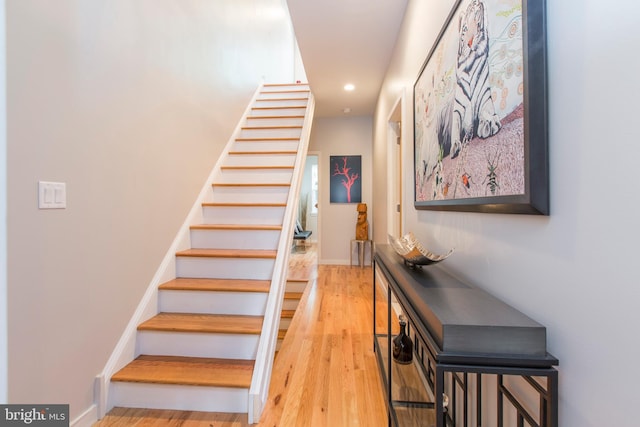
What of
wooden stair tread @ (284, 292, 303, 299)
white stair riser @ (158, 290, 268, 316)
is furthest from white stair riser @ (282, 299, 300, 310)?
white stair riser @ (158, 290, 268, 316)

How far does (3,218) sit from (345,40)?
9.51 feet

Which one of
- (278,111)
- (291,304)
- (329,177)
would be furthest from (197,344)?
(329,177)

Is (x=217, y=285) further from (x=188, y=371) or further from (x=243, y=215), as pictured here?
(x=243, y=215)

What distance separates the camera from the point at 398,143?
11.0 ft

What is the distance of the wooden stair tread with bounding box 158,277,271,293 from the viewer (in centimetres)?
188

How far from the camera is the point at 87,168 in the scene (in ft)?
4.48

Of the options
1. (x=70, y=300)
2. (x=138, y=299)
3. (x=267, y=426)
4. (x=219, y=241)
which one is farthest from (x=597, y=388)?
(x=219, y=241)

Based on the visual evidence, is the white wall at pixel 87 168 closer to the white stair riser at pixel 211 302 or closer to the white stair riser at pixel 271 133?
the white stair riser at pixel 211 302

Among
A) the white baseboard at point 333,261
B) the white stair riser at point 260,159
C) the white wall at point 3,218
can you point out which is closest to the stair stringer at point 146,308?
the white stair riser at point 260,159

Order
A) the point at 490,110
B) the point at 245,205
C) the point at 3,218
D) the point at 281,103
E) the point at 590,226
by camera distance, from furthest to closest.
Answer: the point at 281,103
the point at 245,205
the point at 3,218
the point at 490,110
the point at 590,226

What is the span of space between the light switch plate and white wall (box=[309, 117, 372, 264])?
3963 mm

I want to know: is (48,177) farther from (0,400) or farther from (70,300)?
(0,400)

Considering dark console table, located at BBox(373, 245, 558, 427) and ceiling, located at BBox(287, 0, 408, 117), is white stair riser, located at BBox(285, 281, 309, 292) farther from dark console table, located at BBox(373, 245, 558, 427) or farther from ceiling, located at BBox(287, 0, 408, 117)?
ceiling, located at BBox(287, 0, 408, 117)


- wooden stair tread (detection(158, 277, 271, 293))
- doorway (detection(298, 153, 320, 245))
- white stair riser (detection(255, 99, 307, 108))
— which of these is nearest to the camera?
wooden stair tread (detection(158, 277, 271, 293))
